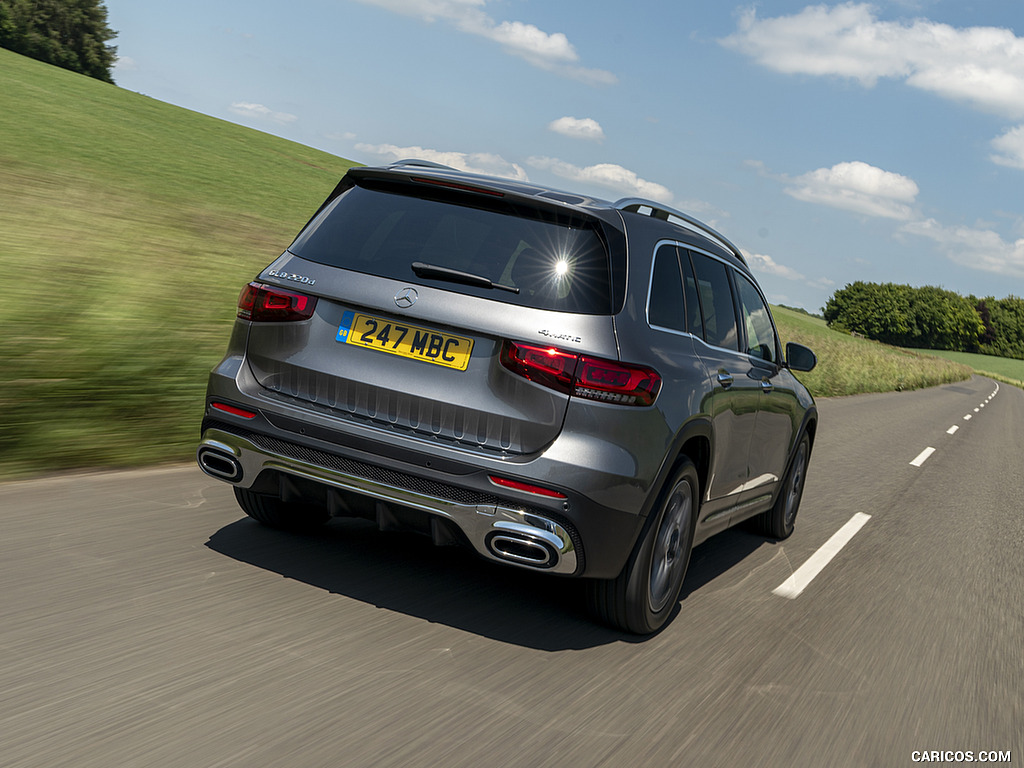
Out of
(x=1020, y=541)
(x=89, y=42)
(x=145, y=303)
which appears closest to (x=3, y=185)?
(x=145, y=303)

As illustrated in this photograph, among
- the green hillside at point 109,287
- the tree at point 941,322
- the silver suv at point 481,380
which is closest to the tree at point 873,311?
the tree at point 941,322

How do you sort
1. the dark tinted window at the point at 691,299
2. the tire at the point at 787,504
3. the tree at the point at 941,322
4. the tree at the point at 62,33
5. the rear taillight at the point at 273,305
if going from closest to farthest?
the rear taillight at the point at 273,305
the dark tinted window at the point at 691,299
the tire at the point at 787,504
the tree at the point at 62,33
the tree at the point at 941,322

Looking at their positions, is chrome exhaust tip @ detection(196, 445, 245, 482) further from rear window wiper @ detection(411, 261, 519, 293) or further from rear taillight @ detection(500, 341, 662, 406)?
rear taillight @ detection(500, 341, 662, 406)

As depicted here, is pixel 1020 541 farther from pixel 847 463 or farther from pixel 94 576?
pixel 94 576

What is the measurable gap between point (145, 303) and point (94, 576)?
5.09 metres

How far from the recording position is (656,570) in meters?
4.35

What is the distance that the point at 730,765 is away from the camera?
3.23 m

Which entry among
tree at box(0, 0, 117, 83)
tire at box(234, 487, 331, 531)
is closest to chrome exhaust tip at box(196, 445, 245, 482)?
tire at box(234, 487, 331, 531)

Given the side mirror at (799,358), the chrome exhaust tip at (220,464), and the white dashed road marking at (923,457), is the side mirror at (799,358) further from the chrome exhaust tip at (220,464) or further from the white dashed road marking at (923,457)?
the white dashed road marking at (923,457)

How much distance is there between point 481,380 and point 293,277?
982 mm

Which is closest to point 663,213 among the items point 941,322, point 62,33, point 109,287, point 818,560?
point 818,560

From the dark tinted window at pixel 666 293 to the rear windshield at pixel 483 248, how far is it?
14.1 inches

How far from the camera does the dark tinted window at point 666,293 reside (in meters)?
4.19

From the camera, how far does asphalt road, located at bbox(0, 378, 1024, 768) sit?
2996 millimetres
